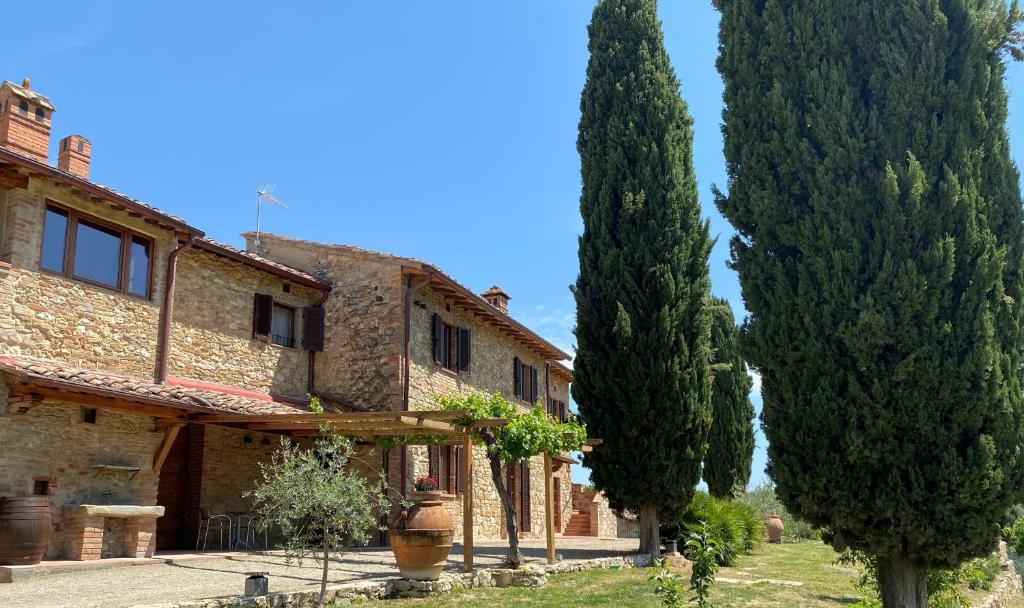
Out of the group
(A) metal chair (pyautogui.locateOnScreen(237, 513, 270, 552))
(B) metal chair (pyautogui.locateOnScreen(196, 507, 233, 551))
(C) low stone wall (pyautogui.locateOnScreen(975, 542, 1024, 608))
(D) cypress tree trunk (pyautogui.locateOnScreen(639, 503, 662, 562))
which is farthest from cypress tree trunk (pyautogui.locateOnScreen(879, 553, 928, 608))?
(B) metal chair (pyautogui.locateOnScreen(196, 507, 233, 551))

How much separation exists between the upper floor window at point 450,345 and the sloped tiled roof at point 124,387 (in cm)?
445

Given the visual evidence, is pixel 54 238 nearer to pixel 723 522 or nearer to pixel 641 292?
pixel 641 292

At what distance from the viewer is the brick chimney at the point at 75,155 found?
1413 cm

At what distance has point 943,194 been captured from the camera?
840cm

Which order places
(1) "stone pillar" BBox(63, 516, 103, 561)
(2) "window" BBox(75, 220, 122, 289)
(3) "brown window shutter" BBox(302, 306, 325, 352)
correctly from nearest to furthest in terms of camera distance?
(1) "stone pillar" BBox(63, 516, 103, 561) → (2) "window" BBox(75, 220, 122, 289) → (3) "brown window shutter" BBox(302, 306, 325, 352)

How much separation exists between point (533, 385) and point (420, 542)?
13772mm

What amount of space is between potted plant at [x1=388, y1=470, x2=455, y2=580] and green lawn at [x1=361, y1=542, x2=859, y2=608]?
1.50 feet

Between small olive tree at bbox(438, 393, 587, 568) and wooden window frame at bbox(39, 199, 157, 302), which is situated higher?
wooden window frame at bbox(39, 199, 157, 302)

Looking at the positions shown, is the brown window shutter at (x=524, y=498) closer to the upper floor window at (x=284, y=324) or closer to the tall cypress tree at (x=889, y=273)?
the upper floor window at (x=284, y=324)

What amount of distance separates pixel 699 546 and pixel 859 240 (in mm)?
3886

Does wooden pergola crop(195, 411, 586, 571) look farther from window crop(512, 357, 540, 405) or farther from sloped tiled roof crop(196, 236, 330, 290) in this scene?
window crop(512, 357, 540, 405)

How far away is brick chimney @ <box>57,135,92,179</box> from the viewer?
14.1 metres

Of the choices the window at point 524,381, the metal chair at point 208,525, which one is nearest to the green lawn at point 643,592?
the metal chair at point 208,525

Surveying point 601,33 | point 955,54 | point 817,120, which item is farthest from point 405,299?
point 955,54
